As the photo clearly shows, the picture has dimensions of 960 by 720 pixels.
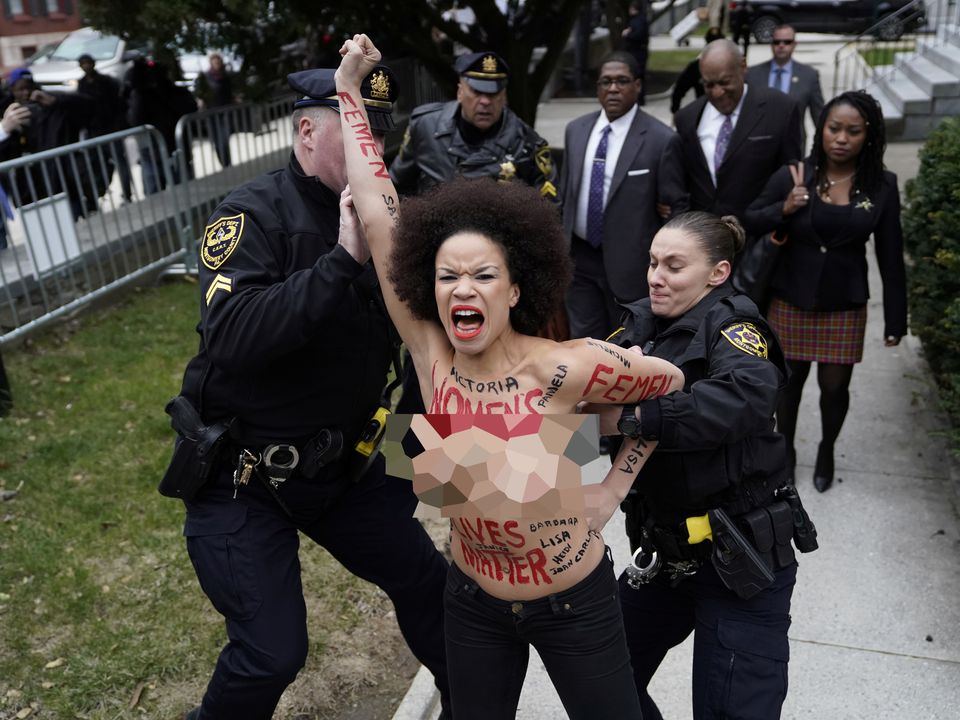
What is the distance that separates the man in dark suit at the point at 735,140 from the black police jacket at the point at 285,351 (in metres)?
3.04

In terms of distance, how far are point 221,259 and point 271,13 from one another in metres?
7.36

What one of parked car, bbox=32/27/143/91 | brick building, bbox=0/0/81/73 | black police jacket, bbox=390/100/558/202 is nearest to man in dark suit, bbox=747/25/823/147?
black police jacket, bbox=390/100/558/202

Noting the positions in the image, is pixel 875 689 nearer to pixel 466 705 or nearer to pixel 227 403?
pixel 466 705

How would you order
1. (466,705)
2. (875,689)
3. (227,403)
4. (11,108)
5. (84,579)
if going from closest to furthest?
(466,705)
(227,403)
(875,689)
(84,579)
(11,108)

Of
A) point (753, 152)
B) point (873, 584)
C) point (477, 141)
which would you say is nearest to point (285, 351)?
point (873, 584)

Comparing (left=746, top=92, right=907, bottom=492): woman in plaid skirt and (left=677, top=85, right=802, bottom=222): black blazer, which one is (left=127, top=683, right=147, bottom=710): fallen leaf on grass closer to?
(left=746, top=92, right=907, bottom=492): woman in plaid skirt

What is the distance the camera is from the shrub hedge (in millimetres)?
4648

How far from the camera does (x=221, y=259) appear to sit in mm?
2709

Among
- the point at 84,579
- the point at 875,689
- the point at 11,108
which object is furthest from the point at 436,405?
the point at 11,108

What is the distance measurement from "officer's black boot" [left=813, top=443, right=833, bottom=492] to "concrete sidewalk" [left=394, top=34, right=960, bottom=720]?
47mm

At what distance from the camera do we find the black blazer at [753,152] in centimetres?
542

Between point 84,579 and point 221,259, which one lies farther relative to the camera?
point 84,579

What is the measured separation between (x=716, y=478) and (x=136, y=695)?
2303 millimetres

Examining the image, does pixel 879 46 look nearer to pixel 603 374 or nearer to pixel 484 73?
pixel 484 73
